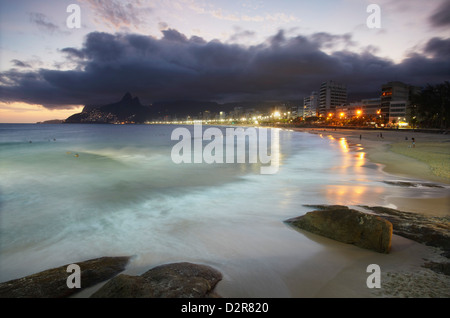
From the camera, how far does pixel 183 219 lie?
31.0ft

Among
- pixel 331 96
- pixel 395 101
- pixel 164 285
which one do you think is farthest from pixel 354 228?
pixel 331 96

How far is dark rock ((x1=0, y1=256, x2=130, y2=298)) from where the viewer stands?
14.6 feet

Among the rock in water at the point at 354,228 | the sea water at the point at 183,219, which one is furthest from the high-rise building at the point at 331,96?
the rock in water at the point at 354,228

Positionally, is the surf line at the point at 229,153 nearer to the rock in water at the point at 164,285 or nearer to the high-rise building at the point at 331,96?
the rock in water at the point at 164,285

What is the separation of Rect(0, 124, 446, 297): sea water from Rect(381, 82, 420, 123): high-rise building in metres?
112

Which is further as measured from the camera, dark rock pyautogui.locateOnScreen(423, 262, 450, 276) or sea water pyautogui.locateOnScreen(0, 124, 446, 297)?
sea water pyautogui.locateOnScreen(0, 124, 446, 297)

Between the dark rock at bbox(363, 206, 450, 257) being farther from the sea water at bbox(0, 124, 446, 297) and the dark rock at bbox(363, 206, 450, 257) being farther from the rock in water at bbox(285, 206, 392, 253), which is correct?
the sea water at bbox(0, 124, 446, 297)

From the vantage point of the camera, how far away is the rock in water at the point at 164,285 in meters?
4.13

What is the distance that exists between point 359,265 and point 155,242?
541 cm

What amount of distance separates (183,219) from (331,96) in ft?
627

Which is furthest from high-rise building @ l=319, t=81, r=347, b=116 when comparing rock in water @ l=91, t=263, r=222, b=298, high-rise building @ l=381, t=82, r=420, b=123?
rock in water @ l=91, t=263, r=222, b=298

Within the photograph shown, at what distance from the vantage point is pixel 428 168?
16.7 metres

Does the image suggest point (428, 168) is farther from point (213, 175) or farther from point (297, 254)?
point (297, 254)
